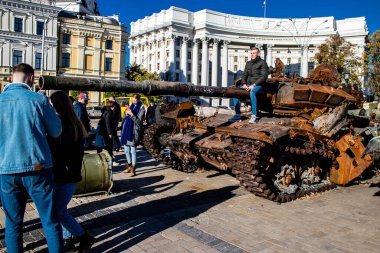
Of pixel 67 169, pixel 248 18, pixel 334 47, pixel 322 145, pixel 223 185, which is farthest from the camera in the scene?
pixel 248 18

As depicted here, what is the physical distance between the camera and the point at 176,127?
9.75 meters

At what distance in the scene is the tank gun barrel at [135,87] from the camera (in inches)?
185

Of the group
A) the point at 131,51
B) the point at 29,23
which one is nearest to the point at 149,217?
the point at 29,23

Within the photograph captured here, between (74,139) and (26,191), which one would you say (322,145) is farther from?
(26,191)

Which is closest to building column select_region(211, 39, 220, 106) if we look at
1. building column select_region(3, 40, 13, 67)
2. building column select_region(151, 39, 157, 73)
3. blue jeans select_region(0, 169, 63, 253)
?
building column select_region(151, 39, 157, 73)

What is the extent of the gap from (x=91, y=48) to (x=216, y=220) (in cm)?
4532

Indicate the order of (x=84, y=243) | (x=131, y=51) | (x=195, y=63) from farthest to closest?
(x=131, y=51), (x=195, y=63), (x=84, y=243)

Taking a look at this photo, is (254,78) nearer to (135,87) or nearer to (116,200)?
(135,87)

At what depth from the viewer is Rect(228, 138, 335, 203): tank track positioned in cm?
654

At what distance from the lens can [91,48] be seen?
47656 millimetres

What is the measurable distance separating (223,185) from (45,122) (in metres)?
5.56

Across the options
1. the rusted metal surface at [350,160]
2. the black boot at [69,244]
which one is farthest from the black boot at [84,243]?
the rusted metal surface at [350,160]

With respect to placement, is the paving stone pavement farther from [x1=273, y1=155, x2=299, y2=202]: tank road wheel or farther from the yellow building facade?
the yellow building facade

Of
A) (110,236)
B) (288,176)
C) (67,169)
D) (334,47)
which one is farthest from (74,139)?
(334,47)
